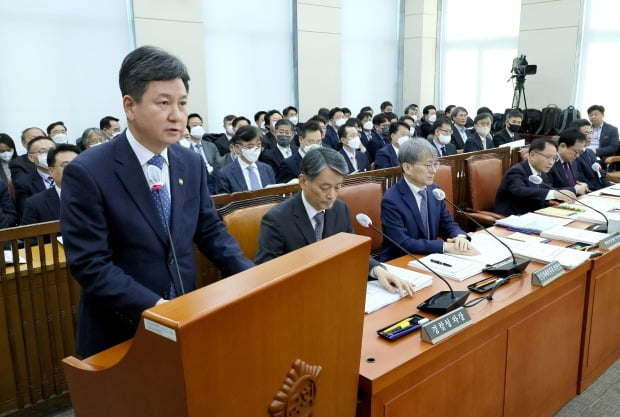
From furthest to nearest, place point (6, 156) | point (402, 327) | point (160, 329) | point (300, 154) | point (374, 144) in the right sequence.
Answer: point (374, 144)
point (300, 154)
point (6, 156)
point (402, 327)
point (160, 329)

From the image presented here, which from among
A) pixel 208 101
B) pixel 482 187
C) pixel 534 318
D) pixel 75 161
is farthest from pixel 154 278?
pixel 208 101

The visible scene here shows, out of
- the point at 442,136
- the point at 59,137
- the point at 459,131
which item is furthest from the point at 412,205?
the point at 59,137

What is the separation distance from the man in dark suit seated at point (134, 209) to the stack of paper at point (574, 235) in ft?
6.21

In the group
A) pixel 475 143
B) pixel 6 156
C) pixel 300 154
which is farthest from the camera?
pixel 475 143

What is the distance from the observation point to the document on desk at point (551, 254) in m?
2.09

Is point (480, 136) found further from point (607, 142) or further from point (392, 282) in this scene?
point (392, 282)

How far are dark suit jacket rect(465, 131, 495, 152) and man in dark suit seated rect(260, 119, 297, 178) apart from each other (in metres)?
2.08

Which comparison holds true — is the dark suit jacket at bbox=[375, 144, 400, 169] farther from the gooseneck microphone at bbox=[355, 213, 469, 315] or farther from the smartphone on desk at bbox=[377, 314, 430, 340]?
the smartphone on desk at bbox=[377, 314, 430, 340]

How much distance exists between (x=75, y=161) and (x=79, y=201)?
0.30 ft

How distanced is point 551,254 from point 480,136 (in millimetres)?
4165

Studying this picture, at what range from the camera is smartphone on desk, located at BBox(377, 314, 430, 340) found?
1.48 meters

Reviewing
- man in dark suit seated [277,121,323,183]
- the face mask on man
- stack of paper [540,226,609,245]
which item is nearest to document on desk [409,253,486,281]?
stack of paper [540,226,609,245]

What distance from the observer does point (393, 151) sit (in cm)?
515

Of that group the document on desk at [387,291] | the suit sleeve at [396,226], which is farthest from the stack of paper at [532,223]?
the document on desk at [387,291]
